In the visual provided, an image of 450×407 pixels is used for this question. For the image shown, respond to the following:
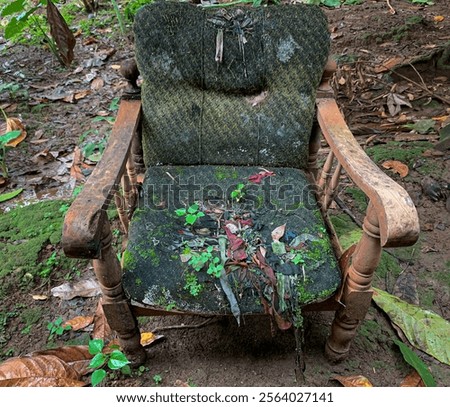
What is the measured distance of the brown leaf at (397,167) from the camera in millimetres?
2540

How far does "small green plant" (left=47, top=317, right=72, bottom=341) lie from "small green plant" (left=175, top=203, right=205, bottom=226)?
30.3 inches

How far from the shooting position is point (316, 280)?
1.30 metres

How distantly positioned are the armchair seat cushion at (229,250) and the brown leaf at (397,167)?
113cm

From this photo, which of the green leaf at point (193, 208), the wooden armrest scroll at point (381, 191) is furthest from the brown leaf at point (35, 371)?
the wooden armrest scroll at point (381, 191)

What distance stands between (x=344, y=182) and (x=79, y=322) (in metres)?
1.74

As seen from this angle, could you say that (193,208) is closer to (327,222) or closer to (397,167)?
(327,222)

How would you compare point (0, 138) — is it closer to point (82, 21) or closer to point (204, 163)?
point (204, 163)

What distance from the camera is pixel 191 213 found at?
1546 mm

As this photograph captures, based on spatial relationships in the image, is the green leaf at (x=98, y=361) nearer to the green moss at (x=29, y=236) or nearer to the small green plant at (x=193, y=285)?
the small green plant at (x=193, y=285)

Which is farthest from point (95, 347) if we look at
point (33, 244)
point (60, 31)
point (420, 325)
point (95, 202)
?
point (60, 31)

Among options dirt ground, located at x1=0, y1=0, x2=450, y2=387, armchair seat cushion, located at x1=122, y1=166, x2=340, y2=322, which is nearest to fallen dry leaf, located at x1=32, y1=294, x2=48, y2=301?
dirt ground, located at x1=0, y1=0, x2=450, y2=387

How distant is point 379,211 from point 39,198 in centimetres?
216

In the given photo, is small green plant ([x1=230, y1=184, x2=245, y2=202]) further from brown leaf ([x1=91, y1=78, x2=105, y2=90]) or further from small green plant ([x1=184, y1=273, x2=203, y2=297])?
brown leaf ([x1=91, y1=78, x2=105, y2=90])

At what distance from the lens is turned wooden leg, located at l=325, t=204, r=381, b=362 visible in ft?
4.06
